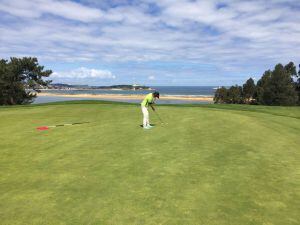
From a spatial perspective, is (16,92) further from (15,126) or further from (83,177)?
(83,177)

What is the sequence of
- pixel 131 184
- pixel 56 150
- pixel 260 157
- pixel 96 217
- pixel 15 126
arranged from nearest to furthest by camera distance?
pixel 96 217, pixel 131 184, pixel 260 157, pixel 56 150, pixel 15 126

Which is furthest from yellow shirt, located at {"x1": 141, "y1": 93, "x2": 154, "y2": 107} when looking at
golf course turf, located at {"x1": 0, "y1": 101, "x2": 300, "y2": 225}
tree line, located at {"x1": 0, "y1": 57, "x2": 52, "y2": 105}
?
tree line, located at {"x1": 0, "y1": 57, "x2": 52, "y2": 105}

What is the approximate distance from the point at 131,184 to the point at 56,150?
4.98m

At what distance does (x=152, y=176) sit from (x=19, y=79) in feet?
A: 186

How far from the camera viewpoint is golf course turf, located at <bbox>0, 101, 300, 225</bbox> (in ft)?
22.8

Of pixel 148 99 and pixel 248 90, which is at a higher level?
pixel 248 90

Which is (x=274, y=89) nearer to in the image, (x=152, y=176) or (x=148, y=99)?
(x=148, y=99)

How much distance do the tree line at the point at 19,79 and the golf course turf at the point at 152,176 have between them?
44606 mm

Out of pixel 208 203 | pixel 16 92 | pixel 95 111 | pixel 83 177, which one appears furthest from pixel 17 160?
pixel 16 92

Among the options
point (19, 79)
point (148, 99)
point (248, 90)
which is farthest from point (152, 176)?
point (248, 90)

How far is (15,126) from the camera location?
59.6 feet

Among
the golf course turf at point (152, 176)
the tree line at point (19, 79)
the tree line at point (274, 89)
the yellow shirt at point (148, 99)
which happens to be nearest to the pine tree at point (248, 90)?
the tree line at point (274, 89)

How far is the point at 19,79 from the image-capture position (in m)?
60.5

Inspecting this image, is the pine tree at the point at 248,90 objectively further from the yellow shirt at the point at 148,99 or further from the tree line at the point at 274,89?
the yellow shirt at the point at 148,99
